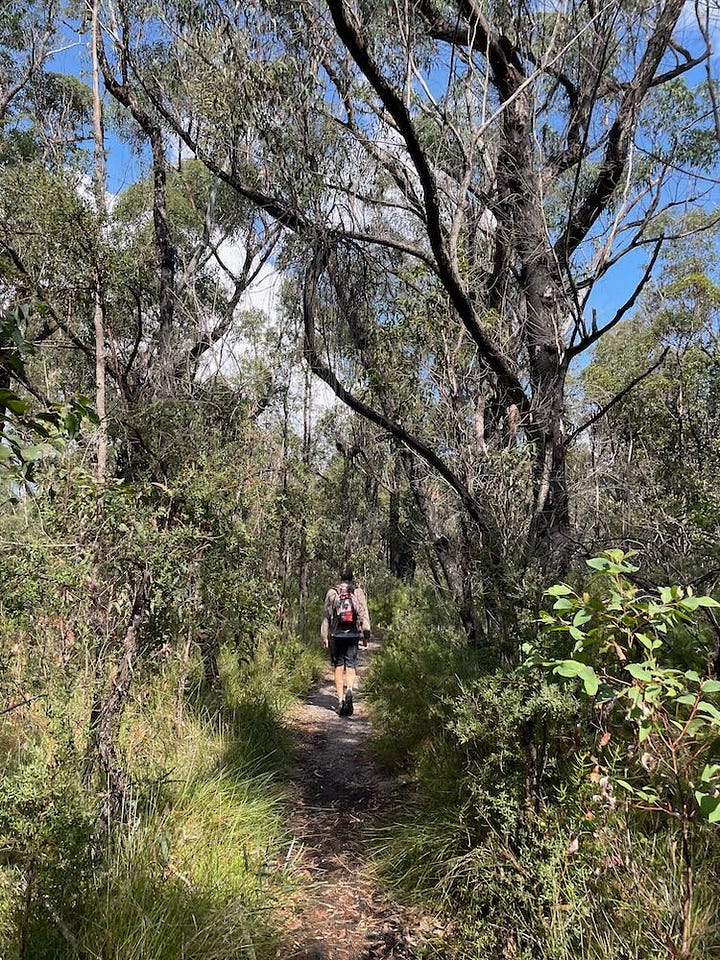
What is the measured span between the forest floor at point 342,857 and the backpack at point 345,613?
113cm

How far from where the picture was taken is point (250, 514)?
714 centimetres

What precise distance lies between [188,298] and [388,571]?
16619 millimetres

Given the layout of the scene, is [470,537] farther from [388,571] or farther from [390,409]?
[388,571]

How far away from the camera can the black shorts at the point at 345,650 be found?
7.53 metres

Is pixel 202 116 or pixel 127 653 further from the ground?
pixel 202 116

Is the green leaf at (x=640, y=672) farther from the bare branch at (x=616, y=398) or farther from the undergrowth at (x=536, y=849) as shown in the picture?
the bare branch at (x=616, y=398)

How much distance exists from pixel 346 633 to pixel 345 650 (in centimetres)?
22

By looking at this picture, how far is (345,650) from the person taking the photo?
7570 mm

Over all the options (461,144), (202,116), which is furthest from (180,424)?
(461,144)

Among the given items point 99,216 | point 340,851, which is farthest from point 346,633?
point 99,216

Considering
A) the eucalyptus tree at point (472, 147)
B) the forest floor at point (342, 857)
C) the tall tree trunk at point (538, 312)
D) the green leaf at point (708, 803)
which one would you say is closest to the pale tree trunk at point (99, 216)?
the eucalyptus tree at point (472, 147)

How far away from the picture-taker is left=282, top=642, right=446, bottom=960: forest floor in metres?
3.25

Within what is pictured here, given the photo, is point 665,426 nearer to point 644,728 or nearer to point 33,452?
point 644,728

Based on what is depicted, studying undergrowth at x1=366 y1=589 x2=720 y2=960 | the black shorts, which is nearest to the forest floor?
undergrowth at x1=366 y1=589 x2=720 y2=960
